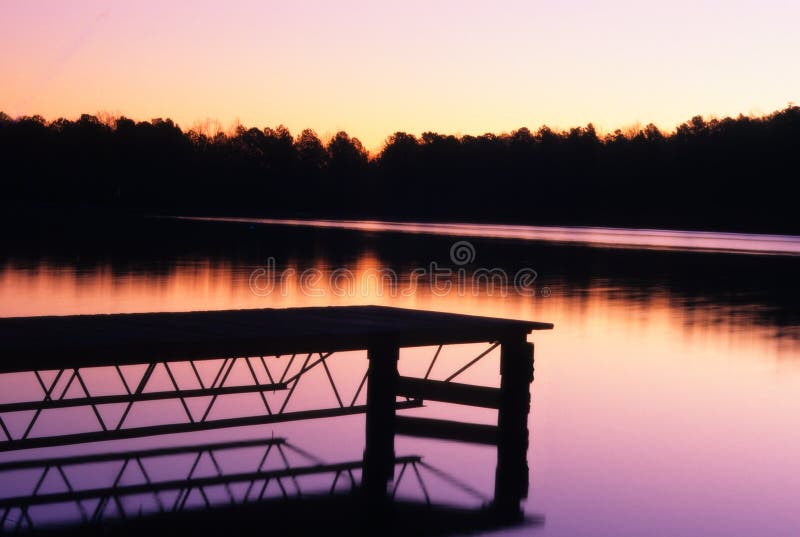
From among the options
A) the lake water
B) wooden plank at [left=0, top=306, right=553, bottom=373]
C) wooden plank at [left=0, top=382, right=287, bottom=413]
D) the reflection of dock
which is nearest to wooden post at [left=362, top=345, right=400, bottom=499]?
the reflection of dock

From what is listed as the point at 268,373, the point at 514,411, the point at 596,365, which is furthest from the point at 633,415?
the point at 268,373

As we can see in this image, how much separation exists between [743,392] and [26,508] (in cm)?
1230

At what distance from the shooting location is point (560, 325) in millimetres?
26922

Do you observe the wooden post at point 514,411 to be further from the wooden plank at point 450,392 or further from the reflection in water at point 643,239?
the reflection in water at point 643,239

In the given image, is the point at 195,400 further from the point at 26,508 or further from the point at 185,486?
the point at 26,508

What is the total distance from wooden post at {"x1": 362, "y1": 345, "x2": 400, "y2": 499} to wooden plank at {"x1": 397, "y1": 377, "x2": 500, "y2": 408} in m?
0.38

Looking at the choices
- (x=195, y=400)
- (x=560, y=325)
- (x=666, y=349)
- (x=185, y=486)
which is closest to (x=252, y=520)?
(x=185, y=486)

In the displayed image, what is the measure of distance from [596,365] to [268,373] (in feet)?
33.0

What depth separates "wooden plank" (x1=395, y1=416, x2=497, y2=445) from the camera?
12.6 metres

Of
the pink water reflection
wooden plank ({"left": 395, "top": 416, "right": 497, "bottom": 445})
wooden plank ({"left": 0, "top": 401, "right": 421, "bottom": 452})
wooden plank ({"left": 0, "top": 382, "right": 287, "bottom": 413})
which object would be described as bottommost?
the pink water reflection

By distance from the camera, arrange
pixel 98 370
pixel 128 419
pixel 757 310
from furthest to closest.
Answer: pixel 757 310
pixel 98 370
pixel 128 419

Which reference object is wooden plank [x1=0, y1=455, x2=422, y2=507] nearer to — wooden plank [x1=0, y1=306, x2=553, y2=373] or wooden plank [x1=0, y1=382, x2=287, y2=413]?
wooden plank [x1=0, y1=382, x2=287, y2=413]

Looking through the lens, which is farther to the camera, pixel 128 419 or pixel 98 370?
pixel 98 370

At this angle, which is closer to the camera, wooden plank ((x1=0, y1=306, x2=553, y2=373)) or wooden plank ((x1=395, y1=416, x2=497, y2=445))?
wooden plank ((x1=0, y1=306, x2=553, y2=373))
